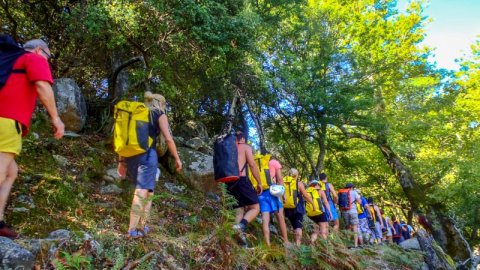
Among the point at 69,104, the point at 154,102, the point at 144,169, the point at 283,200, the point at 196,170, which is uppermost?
the point at 69,104

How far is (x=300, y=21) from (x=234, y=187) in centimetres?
1055

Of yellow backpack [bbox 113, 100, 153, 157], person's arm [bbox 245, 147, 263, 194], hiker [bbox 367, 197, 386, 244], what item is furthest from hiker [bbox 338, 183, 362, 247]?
yellow backpack [bbox 113, 100, 153, 157]

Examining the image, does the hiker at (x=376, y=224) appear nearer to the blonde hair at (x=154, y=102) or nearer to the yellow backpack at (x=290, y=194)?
the yellow backpack at (x=290, y=194)

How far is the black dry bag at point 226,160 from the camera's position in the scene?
549cm

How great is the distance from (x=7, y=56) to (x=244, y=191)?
12.1ft

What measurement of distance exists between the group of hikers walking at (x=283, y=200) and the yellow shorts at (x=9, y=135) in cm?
261

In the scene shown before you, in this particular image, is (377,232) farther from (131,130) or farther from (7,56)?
(7,56)

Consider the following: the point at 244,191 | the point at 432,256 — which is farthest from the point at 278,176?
the point at 432,256

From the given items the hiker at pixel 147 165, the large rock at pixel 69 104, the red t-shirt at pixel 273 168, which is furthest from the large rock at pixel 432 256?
the large rock at pixel 69 104

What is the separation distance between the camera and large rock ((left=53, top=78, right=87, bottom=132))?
7680 mm

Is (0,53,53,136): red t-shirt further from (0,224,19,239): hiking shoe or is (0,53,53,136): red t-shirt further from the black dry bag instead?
the black dry bag

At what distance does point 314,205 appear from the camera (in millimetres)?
8406

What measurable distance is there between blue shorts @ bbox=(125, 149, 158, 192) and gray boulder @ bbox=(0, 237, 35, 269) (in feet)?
5.06

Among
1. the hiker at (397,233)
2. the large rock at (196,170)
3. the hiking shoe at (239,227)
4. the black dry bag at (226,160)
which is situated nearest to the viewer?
the hiking shoe at (239,227)
